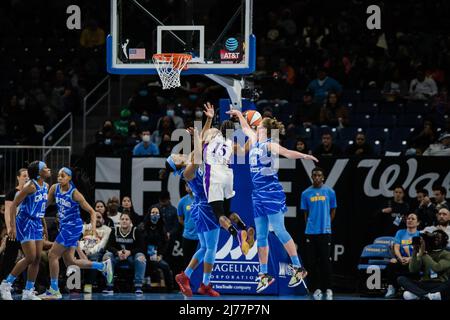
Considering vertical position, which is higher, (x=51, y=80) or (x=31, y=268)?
(x=51, y=80)

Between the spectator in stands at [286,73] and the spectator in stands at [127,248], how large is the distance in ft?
20.5

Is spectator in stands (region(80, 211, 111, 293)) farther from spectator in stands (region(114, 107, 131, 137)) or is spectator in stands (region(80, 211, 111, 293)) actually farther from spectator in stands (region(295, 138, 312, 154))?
spectator in stands (region(295, 138, 312, 154))

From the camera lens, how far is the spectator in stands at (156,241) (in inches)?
744

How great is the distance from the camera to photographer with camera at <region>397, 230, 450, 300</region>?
1727cm

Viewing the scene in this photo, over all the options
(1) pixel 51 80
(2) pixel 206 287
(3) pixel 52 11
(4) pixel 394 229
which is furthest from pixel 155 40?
(3) pixel 52 11

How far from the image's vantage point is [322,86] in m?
22.9

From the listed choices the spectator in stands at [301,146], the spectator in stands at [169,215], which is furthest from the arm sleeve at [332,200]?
the spectator in stands at [169,215]

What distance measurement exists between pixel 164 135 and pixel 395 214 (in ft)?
15.9

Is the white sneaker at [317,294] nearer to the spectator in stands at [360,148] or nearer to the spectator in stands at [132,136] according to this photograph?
the spectator in stands at [360,148]
